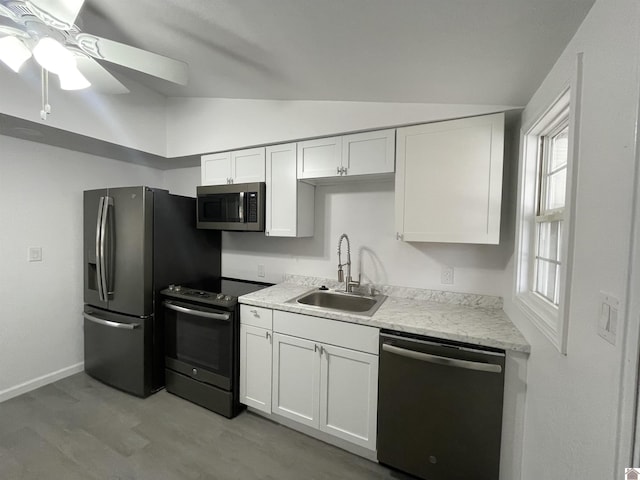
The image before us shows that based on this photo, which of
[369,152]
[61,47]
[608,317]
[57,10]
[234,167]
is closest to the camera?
[608,317]

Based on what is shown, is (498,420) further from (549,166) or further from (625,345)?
(549,166)

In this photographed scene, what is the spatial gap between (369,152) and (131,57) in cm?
145

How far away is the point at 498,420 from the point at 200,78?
2939 mm

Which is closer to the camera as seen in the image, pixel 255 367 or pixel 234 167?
pixel 255 367

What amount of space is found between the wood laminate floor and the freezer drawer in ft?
0.55

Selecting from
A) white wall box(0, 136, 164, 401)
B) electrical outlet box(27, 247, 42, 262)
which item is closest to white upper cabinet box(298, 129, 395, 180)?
white wall box(0, 136, 164, 401)

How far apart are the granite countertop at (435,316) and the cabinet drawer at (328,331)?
1.5 inches

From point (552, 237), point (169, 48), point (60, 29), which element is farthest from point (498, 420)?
point (169, 48)

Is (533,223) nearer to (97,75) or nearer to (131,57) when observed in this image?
(131,57)

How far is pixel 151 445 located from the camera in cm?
181

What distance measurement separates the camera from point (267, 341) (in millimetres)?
1983

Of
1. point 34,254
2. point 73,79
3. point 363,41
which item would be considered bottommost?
point 34,254

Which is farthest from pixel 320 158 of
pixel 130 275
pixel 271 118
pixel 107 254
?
pixel 107 254

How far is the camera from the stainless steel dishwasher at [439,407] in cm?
138
